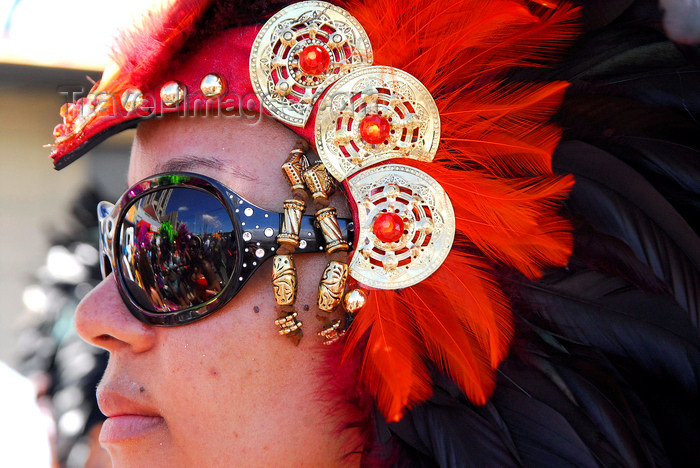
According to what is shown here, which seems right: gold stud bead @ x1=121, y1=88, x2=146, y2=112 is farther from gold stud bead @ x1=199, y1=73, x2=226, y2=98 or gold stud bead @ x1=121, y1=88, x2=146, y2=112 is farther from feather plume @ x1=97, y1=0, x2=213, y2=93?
gold stud bead @ x1=199, y1=73, x2=226, y2=98

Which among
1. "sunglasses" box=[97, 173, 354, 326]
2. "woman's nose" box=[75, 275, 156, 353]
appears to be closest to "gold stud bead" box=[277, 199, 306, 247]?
"sunglasses" box=[97, 173, 354, 326]

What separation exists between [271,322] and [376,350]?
0.24 metres

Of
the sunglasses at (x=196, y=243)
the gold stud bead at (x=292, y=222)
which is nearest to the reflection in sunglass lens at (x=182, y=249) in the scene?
the sunglasses at (x=196, y=243)

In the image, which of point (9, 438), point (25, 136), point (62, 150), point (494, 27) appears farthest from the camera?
point (25, 136)

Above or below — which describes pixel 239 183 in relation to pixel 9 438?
above

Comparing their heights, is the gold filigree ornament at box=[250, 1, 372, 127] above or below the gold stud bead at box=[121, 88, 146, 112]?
above

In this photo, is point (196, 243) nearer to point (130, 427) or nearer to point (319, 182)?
point (319, 182)

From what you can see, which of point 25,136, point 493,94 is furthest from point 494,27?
point 25,136

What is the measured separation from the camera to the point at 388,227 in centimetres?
140

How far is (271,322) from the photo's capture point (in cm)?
143

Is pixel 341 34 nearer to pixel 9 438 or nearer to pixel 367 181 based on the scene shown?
pixel 367 181

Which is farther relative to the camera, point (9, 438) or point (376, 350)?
point (9, 438)

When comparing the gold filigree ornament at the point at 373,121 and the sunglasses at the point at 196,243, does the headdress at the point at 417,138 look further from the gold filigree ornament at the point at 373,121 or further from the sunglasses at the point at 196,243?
the sunglasses at the point at 196,243

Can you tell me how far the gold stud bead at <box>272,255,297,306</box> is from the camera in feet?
4.54
